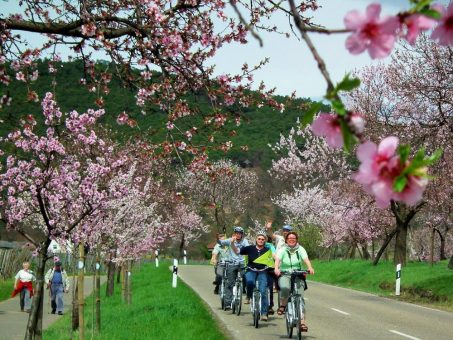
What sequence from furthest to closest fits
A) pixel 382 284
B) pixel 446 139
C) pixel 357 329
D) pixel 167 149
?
pixel 382 284 < pixel 446 139 < pixel 357 329 < pixel 167 149

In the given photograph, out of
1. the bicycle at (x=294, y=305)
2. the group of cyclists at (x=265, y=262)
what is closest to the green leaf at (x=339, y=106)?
the group of cyclists at (x=265, y=262)

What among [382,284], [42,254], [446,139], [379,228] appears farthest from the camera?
[379,228]

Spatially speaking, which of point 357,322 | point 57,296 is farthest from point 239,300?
point 57,296

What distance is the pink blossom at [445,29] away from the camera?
1.60 m

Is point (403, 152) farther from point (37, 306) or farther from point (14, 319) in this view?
point (14, 319)

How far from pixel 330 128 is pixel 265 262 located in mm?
12511

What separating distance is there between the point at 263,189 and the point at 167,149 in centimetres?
7346

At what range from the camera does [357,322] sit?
48.2 feet

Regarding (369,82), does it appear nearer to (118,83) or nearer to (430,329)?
(430,329)

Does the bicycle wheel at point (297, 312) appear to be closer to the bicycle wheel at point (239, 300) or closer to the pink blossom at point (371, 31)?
the bicycle wheel at point (239, 300)

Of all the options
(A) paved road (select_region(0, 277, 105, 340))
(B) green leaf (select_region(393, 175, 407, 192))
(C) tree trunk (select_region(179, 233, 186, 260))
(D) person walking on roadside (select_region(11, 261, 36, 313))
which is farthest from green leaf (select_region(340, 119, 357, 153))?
(C) tree trunk (select_region(179, 233, 186, 260))

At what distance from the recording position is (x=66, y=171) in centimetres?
1101

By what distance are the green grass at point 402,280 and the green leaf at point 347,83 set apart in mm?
18042

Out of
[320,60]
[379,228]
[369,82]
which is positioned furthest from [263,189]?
[320,60]
